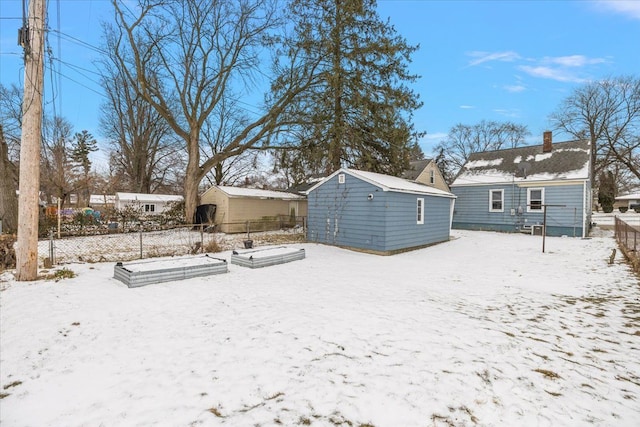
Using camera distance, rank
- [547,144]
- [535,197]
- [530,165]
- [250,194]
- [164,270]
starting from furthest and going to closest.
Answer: [250,194] → [547,144] → [530,165] → [535,197] → [164,270]

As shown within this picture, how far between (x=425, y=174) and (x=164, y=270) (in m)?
19.5

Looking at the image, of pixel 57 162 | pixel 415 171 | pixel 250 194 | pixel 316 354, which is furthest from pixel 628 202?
pixel 57 162

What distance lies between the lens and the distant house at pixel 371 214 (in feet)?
37.8

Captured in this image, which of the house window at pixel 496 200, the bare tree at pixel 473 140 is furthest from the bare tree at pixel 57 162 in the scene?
the bare tree at pixel 473 140

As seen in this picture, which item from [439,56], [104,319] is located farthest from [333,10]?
[104,319]

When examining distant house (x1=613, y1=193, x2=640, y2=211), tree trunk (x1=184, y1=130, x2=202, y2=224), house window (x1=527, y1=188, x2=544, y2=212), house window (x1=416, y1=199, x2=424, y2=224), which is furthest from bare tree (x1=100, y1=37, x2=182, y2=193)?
distant house (x1=613, y1=193, x2=640, y2=211)

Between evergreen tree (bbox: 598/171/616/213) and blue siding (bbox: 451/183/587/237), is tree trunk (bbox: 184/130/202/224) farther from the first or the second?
evergreen tree (bbox: 598/171/616/213)

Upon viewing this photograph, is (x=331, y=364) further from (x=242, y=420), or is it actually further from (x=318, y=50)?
(x=318, y=50)

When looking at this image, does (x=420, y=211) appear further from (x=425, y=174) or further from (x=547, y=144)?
(x=547, y=144)

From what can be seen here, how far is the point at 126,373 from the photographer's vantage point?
129 inches

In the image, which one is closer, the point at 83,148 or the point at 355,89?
the point at 355,89

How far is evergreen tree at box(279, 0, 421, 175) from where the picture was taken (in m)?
16.2

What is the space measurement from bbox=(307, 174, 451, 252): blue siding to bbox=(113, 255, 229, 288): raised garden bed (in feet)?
19.1

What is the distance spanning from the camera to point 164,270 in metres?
6.99
